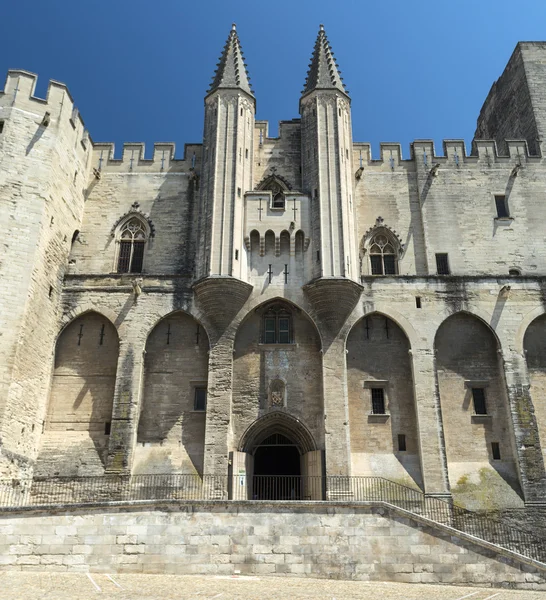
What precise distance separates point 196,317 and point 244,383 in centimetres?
283

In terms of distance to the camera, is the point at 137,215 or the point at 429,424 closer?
the point at 429,424

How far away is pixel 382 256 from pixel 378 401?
6.02 metres

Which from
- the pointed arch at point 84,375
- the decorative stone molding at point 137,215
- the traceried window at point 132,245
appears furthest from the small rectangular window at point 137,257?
the pointed arch at point 84,375

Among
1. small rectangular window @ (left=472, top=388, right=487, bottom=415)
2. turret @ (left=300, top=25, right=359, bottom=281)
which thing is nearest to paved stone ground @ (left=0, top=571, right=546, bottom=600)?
small rectangular window @ (left=472, top=388, right=487, bottom=415)

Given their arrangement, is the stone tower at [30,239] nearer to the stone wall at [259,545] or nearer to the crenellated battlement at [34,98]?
the crenellated battlement at [34,98]

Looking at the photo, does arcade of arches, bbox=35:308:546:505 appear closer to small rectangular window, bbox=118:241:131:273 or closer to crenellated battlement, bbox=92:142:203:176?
small rectangular window, bbox=118:241:131:273

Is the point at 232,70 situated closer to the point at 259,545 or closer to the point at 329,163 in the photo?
the point at 329,163

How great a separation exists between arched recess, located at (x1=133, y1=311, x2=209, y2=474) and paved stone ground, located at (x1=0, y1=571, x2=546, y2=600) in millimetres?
5978

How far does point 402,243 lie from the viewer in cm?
2308

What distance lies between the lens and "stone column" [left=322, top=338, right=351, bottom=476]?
727 inches

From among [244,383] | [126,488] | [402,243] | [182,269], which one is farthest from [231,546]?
→ [402,243]

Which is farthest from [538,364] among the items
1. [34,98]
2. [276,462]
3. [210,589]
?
[34,98]

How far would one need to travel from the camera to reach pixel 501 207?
933 inches

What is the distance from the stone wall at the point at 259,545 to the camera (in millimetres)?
13500
